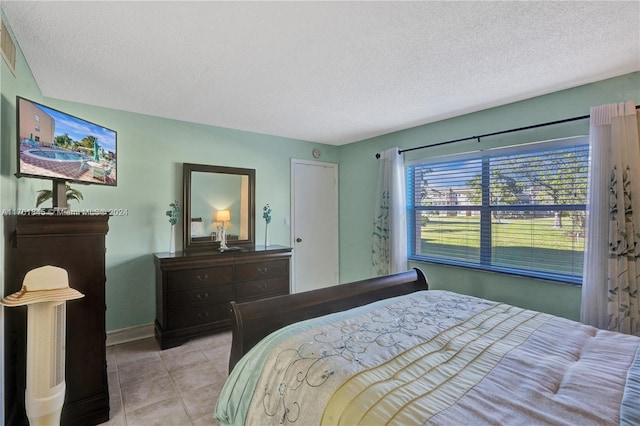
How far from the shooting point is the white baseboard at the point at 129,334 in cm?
307

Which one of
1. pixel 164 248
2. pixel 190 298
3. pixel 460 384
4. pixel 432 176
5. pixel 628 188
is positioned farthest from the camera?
pixel 432 176

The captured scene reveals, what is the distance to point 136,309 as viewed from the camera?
10.6ft

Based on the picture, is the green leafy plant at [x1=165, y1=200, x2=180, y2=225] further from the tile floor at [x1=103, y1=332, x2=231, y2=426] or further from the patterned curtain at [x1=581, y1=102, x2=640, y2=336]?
the patterned curtain at [x1=581, y1=102, x2=640, y2=336]

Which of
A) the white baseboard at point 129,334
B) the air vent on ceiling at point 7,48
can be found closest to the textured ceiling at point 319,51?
the air vent on ceiling at point 7,48

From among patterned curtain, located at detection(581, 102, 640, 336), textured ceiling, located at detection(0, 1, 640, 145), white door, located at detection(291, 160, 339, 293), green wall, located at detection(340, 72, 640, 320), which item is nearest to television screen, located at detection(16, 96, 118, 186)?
textured ceiling, located at detection(0, 1, 640, 145)

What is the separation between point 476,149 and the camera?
320cm

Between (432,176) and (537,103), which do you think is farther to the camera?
(432,176)

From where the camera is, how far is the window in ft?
8.57

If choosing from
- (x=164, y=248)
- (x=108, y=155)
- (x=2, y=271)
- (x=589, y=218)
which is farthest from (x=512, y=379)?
(x=164, y=248)

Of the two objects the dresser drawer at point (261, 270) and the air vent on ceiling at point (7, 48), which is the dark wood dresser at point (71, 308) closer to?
the air vent on ceiling at point (7, 48)

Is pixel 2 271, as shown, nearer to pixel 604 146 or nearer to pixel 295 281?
pixel 295 281

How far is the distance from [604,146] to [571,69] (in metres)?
0.64

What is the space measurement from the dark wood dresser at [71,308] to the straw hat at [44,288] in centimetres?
22

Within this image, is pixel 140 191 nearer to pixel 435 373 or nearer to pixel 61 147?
pixel 61 147
